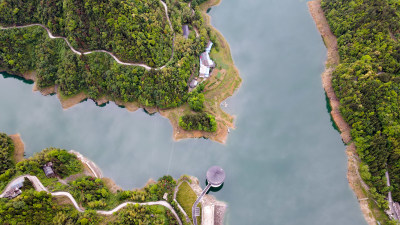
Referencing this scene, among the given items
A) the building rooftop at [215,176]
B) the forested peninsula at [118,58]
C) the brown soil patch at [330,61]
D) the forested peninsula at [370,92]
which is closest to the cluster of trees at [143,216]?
the building rooftop at [215,176]

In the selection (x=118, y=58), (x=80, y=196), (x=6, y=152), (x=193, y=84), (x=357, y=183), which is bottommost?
(x=80, y=196)

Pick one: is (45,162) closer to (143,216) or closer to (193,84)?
(143,216)

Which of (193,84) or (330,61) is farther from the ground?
(330,61)

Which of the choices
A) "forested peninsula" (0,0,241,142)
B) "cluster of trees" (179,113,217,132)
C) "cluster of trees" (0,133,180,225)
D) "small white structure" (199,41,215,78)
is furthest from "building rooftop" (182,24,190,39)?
"cluster of trees" (0,133,180,225)

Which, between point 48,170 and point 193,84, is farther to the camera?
point 193,84

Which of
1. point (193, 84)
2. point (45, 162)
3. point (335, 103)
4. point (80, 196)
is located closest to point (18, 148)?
point (45, 162)
